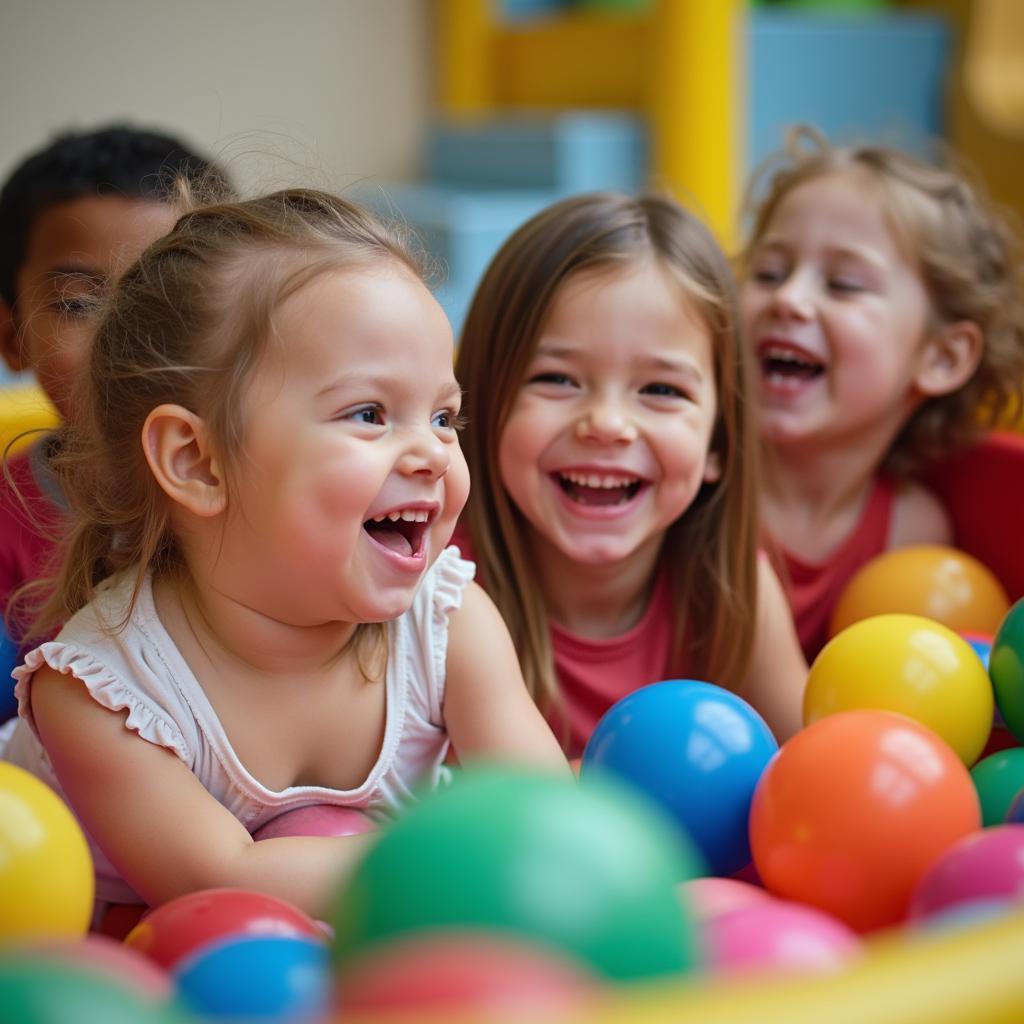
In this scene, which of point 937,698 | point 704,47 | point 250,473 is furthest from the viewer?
point 704,47

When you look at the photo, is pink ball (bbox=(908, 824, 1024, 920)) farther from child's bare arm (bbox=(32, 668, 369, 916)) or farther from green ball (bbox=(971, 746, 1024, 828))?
child's bare arm (bbox=(32, 668, 369, 916))

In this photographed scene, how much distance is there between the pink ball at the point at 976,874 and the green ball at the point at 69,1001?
0.38 meters

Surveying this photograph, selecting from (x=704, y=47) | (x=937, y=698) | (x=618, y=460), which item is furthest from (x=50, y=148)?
(x=704, y=47)

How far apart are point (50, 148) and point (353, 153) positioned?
2.18 m

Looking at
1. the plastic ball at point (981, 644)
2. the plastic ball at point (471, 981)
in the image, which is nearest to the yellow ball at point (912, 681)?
the plastic ball at point (981, 644)

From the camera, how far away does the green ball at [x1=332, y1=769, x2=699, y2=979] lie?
51 cm

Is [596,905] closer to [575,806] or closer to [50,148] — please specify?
[575,806]

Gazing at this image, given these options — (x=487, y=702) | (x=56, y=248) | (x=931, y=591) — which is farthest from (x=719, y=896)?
(x=56, y=248)

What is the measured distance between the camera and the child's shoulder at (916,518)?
161cm

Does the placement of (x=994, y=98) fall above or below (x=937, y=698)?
above

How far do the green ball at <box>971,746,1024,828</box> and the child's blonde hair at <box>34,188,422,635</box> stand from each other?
1.74ft

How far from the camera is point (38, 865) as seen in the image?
707mm

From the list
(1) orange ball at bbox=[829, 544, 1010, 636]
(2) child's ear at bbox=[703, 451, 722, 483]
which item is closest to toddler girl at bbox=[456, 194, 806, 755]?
(2) child's ear at bbox=[703, 451, 722, 483]

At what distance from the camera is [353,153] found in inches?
142
